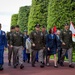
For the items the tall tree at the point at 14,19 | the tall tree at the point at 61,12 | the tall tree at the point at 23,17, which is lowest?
the tall tree at the point at 61,12

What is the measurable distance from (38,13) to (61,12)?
24.3ft

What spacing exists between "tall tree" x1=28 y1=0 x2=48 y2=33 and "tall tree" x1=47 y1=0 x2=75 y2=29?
6.43 metres

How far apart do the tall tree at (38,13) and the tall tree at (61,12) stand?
6.43m

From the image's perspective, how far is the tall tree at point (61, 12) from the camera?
24875mm

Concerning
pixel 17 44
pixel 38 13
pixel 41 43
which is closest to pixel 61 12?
pixel 38 13

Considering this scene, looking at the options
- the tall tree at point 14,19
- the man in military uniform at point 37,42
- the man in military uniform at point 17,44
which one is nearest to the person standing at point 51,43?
the man in military uniform at point 37,42

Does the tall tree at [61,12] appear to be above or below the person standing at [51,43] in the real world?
above

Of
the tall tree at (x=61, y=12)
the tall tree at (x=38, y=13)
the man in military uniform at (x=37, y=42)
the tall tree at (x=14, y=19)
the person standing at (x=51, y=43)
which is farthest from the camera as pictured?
the tall tree at (x=14, y=19)

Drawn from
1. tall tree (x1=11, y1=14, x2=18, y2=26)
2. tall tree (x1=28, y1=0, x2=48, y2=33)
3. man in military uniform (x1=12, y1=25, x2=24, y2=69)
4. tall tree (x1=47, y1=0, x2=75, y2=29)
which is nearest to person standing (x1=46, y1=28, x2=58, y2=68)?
man in military uniform (x1=12, y1=25, x2=24, y2=69)

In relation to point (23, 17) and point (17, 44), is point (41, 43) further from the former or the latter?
point (23, 17)

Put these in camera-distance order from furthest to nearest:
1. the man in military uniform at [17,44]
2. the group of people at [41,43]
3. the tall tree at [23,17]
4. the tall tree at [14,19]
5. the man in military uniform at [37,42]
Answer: the tall tree at [14,19] → the tall tree at [23,17] → the man in military uniform at [37,42] → the group of people at [41,43] → the man in military uniform at [17,44]

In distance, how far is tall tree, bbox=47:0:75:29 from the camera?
24.9 metres

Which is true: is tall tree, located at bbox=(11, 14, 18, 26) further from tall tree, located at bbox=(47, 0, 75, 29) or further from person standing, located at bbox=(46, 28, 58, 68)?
person standing, located at bbox=(46, 28, 58, 68)

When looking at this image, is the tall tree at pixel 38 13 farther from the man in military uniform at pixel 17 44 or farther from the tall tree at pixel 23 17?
the man in military uniform at pixel 17 44
